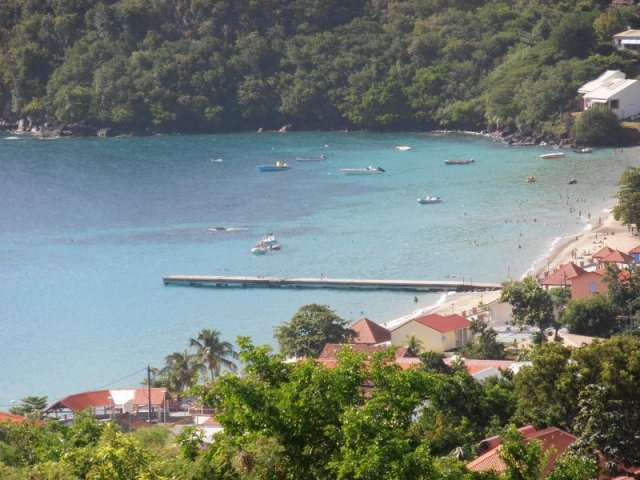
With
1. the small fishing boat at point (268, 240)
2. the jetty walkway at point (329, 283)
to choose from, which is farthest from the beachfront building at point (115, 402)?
the small fishing boat at point (268, 240)

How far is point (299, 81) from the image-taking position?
110m

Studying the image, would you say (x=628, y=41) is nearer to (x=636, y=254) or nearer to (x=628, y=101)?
(x=628, y=101)

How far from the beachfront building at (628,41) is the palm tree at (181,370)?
6493 cm

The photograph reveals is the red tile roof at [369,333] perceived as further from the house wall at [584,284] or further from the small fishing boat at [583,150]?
the small fishing boat at [583,150]

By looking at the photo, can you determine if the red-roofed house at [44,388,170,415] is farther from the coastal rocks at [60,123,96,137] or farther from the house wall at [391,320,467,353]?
the coastal rocks at [60,123,96,137]

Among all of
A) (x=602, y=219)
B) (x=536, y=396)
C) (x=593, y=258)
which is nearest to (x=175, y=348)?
(x=593, y=258)

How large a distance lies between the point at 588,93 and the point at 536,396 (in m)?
66.9

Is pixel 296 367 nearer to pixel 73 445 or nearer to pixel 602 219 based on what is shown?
pixel 73 445

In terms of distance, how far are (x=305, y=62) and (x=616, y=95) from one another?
31276 mm

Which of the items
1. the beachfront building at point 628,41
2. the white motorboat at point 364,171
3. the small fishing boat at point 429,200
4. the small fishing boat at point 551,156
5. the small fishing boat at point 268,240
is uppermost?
the beachfront building at point 628,41

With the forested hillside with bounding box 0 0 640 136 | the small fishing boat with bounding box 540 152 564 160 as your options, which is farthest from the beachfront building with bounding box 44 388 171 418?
the forested hillside with bounding box 0 0 640 136

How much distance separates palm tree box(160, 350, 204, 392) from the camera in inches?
1519

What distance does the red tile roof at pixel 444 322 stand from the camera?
42875 millimetres

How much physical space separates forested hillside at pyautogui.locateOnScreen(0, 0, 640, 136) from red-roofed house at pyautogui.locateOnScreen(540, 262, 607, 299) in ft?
148
